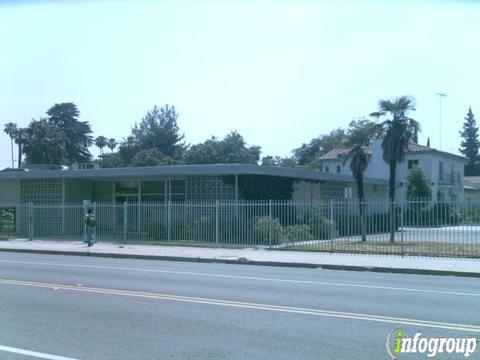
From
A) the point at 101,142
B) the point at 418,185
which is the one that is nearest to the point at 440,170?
the point at 418,185

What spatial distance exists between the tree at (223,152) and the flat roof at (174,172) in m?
44.9

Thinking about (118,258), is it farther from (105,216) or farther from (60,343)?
(60,343)

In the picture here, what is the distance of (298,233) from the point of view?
25922 millimetres

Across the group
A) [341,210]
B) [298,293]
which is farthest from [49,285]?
[341,210]

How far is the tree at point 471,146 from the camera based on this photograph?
338 ft

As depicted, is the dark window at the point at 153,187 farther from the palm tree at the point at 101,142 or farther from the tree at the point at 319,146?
the palm tree at the point at 101,142

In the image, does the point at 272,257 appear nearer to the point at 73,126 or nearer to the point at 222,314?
the point at 222,314

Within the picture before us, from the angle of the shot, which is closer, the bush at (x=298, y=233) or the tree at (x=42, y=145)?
the bush at (x=298, y=233)

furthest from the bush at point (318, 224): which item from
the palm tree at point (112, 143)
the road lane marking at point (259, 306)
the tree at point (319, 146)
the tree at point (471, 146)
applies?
the palm tree at point (112, 143)

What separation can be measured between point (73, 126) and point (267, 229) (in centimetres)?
7803

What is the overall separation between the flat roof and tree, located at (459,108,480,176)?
7453cm

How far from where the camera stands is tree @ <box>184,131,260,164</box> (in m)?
80.6

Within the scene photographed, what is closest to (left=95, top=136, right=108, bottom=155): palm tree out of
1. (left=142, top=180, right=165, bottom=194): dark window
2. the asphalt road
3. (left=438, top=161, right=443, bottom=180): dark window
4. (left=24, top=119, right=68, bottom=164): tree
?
(left=24, top=119, right=68, bottom=164): tree

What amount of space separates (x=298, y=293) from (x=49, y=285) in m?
5.28
